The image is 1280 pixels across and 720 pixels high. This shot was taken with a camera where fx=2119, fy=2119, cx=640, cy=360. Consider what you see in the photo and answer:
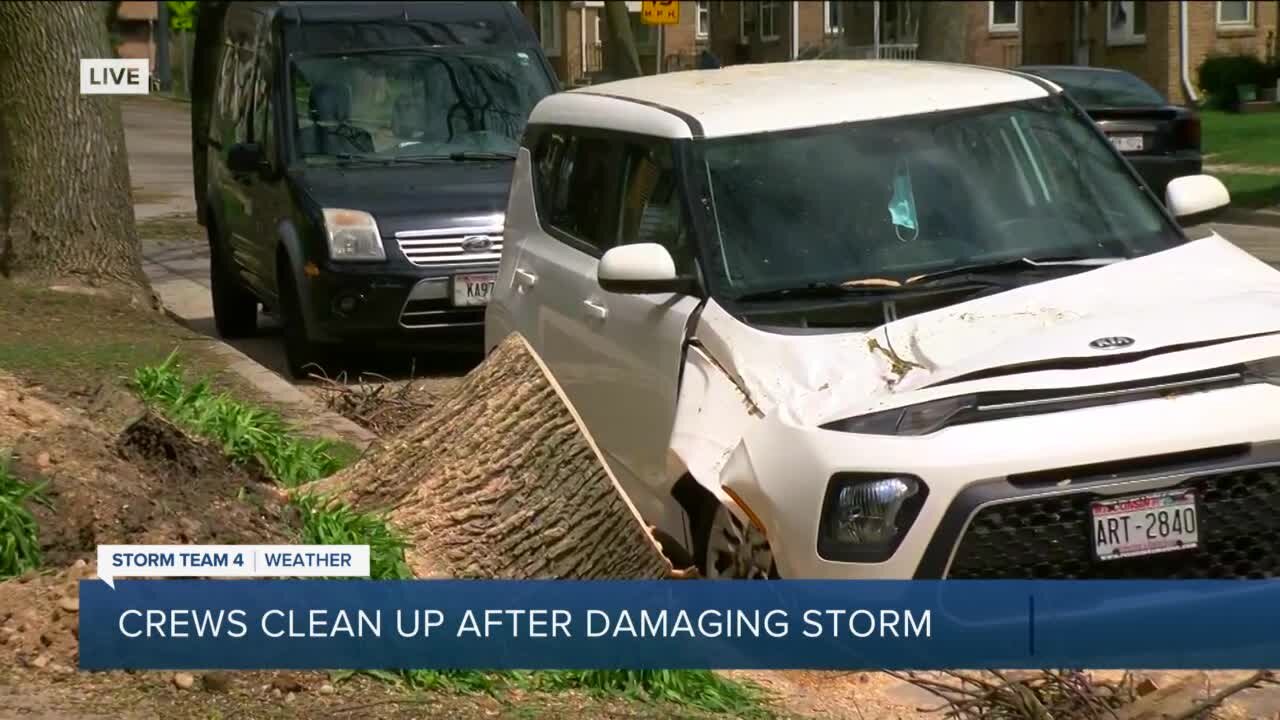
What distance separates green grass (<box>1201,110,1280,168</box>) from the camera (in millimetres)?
27062

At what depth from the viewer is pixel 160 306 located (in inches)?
542

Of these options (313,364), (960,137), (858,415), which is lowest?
(313,364)

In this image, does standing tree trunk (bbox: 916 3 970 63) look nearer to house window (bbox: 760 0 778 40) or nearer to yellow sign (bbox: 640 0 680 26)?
yellow sign (bbox: 640 0 680 26)

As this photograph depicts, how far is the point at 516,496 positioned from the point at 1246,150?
23.6 m

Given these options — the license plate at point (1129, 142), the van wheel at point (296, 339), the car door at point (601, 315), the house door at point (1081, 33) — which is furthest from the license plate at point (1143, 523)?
the house door at point (1081, 33)

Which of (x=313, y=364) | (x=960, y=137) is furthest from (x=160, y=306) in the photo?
(x=960, y=137)

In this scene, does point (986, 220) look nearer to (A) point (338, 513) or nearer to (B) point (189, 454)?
(A) point (338, 513)

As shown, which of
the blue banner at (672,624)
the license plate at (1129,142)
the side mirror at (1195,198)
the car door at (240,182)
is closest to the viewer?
the blue banner at (672,624)

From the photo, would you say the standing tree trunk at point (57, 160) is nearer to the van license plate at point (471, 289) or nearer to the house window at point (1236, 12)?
the van license plate at point (471, 289)

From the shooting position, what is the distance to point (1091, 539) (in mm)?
5137

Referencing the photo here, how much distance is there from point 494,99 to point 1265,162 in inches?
622

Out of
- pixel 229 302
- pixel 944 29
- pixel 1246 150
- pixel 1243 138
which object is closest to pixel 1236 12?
pixel 1243 138

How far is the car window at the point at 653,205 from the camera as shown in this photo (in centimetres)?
661

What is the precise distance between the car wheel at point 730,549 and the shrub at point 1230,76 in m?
34.2
